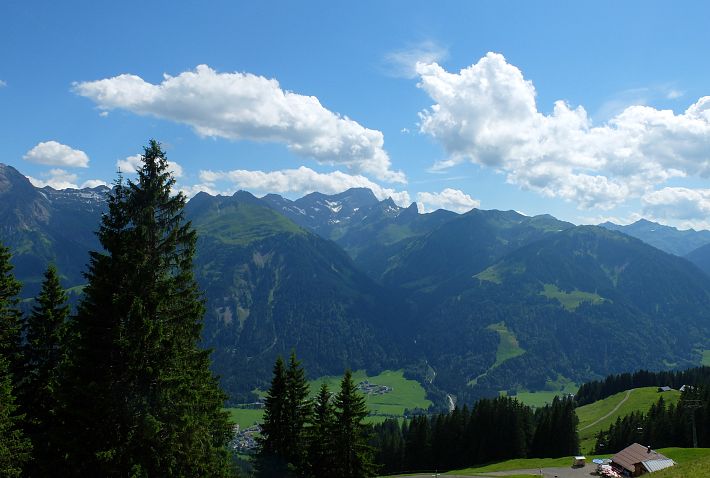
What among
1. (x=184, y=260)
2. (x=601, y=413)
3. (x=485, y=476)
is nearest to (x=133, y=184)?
(x=184, y=260)

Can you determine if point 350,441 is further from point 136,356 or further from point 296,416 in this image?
point 136,356

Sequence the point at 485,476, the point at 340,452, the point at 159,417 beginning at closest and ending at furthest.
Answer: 1. the point at 159,417
2. the point at 340,452
3. the point at 485,476

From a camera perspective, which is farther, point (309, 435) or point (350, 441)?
point (309, 435)

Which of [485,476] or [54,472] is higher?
[54,472]

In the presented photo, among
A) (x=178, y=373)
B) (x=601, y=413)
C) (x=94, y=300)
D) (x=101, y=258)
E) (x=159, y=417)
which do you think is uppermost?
(x=101, y=258)

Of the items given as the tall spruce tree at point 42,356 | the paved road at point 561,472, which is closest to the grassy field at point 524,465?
→ the paved road at point 561,472

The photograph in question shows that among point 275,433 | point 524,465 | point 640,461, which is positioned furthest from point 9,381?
point 524,465

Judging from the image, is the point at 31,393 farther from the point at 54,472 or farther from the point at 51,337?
the point at 54,472

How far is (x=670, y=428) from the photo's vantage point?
10750cm

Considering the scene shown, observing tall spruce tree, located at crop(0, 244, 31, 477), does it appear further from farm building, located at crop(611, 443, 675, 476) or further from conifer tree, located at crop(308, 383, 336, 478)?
farm building, located at crop(611, 443, 675, 476)

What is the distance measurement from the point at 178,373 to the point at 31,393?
1687 centimetres

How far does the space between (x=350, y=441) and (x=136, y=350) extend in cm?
2725

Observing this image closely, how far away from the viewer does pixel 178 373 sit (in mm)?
23656

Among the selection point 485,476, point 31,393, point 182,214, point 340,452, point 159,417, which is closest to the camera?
point 159,417
